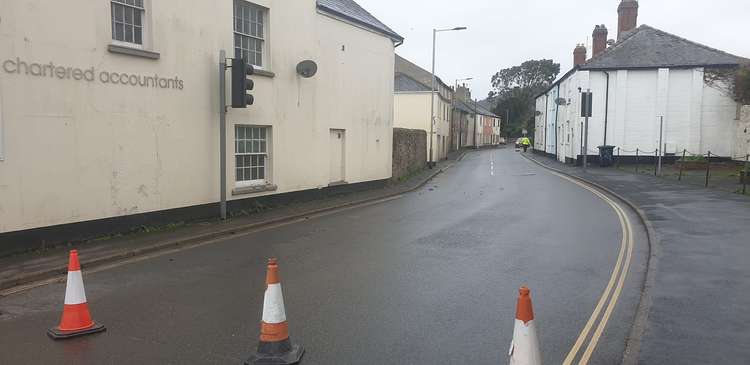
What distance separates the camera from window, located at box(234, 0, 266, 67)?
13.5 m

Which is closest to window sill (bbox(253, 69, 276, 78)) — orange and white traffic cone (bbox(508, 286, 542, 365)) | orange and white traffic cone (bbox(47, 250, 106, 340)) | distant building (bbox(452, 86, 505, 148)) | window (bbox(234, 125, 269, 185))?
window (bbox(234, 125, 269, 185))

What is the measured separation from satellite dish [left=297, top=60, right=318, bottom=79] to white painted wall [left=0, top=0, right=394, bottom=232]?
25cm

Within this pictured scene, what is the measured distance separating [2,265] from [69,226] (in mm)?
1509

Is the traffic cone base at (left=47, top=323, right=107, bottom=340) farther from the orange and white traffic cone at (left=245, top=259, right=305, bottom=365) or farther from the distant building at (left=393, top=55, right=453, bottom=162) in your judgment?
the distant building at (left=393, top=55, right=453, bottom=162)

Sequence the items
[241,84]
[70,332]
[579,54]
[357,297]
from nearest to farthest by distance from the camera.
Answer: [70,332] → [357,297] → [241,84] → [579,54]

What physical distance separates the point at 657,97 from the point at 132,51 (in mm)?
29987

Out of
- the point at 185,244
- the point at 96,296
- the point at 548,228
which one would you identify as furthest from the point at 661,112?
the point at 96,296

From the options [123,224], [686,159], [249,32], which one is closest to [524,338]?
[123,224]

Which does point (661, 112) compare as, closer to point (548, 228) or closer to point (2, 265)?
point (548, 228)

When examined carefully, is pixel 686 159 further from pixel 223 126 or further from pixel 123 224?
pixel 123 224

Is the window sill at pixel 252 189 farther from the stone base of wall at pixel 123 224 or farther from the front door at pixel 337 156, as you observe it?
the front door at pixel 337 156

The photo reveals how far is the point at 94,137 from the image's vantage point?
9.86 meters

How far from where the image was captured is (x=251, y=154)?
13961 mm

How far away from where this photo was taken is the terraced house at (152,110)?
29.1 feet
